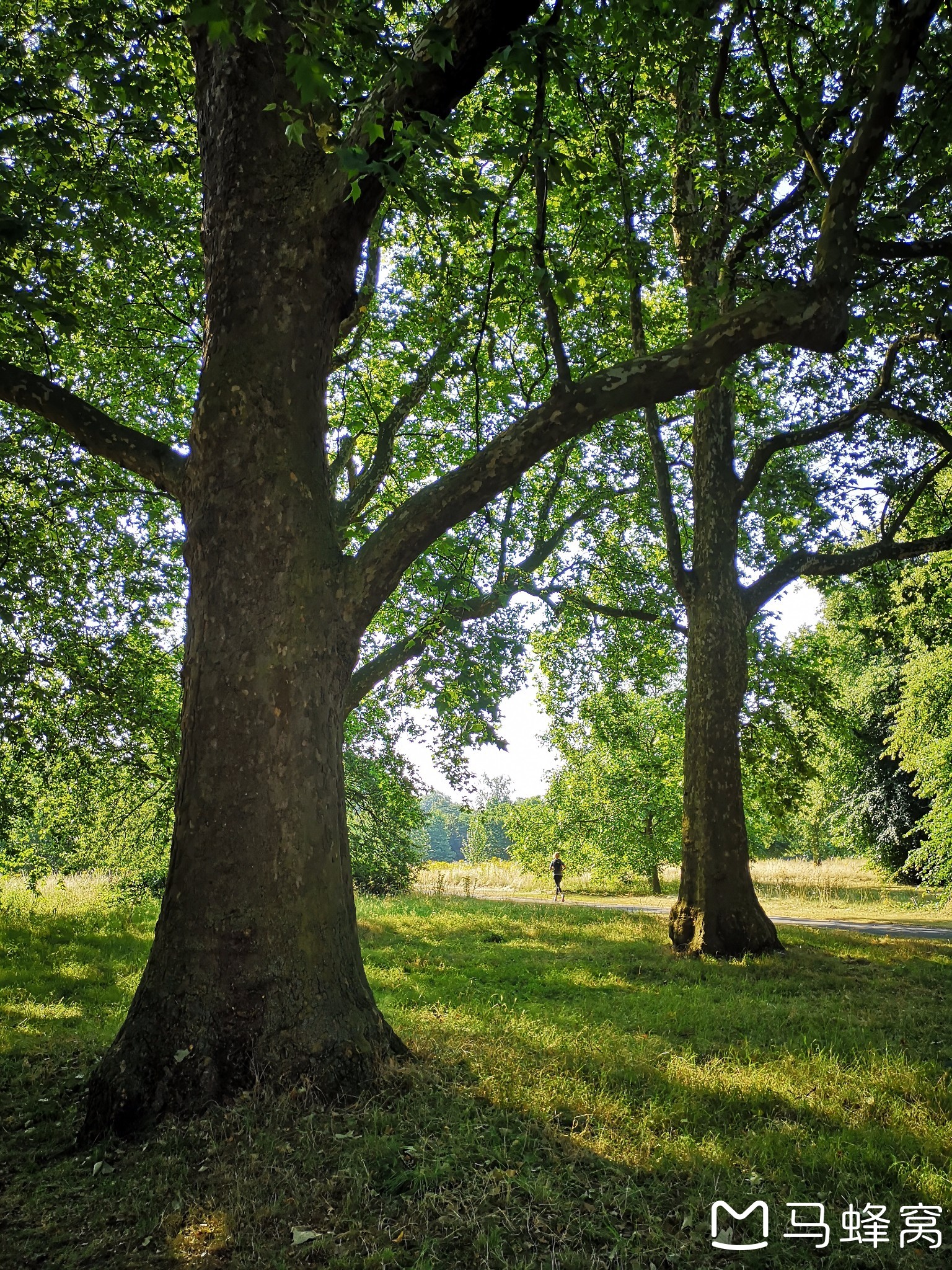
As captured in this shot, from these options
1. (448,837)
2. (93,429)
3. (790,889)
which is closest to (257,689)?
(93,429)

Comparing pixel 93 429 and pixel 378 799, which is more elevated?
pixel 93 429

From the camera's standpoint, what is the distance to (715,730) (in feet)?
35.6

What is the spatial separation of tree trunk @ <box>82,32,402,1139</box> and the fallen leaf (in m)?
1.16

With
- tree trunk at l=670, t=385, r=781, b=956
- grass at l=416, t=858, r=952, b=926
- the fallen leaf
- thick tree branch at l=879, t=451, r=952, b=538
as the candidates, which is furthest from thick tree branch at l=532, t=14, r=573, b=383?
grass at l=416, t=858, r=952, b=926

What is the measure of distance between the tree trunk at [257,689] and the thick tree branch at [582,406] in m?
0.40

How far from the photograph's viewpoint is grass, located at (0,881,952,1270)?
297 centimetres

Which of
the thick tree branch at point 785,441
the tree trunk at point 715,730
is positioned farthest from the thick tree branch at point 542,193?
the thick tree branch at point 785,441

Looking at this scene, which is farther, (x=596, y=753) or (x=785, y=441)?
(x=596, y=753)

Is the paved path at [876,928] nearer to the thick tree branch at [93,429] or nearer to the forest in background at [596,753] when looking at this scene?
the forest in background at [596,753]

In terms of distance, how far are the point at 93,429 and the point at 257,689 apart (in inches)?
97.2

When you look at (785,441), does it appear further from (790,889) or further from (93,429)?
(790,889)

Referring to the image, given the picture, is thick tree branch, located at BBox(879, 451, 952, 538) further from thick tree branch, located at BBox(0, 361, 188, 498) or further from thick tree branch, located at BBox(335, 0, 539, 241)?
thick tree branch, located at BBox(0, 361, 188, 498)

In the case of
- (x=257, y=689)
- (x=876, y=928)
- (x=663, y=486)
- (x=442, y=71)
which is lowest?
(x=876, y=928)

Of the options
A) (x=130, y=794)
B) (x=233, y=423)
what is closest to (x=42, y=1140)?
(x=233, y=423)
